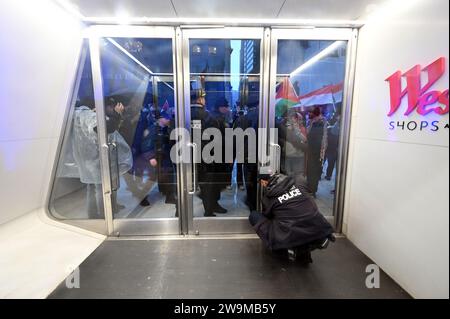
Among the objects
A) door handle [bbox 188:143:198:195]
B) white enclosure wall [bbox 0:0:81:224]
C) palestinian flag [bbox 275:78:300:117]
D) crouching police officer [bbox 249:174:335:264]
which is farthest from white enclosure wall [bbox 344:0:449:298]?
white enclosure wall [bbox 0:0:81:224]

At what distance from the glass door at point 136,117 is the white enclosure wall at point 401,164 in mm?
2020

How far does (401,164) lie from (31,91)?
3.41m

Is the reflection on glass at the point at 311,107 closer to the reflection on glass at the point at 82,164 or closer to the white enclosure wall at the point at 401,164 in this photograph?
the white enclosure wall at the point at 401,164

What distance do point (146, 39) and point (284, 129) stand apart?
1.86 m

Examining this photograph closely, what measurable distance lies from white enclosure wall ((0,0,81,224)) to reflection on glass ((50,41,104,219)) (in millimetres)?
122

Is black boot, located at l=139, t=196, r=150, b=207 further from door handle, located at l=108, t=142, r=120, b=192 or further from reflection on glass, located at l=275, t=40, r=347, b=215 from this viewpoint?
reflection on glass, located at l=275, t=40, r=347, b=215

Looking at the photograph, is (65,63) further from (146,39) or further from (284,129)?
(284,129)

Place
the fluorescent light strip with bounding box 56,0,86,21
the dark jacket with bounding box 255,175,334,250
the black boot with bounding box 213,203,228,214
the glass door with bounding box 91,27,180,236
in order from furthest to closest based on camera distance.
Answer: the black boot with bounding box 213,203,228,214, the glass door with bounding box 91,27,180,236, the fluorescent light strip with bounding box 56,0,86,21, the dark jacket with bounding box 255,175,334,250

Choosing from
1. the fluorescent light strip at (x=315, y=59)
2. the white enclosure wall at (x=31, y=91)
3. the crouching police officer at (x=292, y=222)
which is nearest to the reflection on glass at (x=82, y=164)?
the white enclosure wall at (x=31, y=91)

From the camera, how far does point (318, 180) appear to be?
2760 millimetres

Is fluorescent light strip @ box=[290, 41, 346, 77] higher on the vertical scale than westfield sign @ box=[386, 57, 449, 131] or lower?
higher

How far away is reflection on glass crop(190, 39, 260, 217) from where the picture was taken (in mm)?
2420

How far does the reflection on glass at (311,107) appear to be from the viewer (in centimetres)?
244
